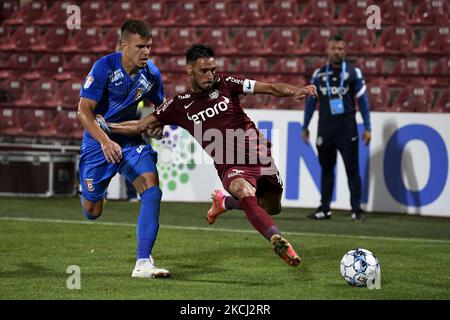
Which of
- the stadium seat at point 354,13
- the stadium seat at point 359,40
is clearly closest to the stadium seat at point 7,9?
the stadium seat at point 354,13

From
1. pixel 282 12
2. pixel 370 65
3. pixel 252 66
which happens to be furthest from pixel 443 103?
pixel 282 12

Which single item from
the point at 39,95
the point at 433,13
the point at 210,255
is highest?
the point at 433,13

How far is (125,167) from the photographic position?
7.45 m

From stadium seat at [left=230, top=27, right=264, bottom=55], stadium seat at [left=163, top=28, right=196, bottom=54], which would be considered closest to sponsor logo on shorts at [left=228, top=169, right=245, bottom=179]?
stadium seat at [left=230, top=27, right=264, bottom=55]

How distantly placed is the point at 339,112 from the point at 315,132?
1.53m

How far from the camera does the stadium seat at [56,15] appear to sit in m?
19.2

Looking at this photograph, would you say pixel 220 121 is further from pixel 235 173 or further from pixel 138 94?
pixel 138 94

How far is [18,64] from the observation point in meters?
18.9

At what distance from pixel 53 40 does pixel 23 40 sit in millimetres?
749

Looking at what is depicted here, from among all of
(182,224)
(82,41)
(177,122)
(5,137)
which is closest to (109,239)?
(182,224)

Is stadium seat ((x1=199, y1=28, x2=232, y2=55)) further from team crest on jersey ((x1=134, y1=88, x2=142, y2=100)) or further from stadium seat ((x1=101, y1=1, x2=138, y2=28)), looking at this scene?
team crest on jersey ((x1=134, y1=88, x2=142, y2=100))

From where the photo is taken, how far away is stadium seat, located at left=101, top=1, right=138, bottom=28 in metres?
18.8

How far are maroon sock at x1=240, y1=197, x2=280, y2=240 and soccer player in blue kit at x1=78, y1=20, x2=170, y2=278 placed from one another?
33.7 inches
